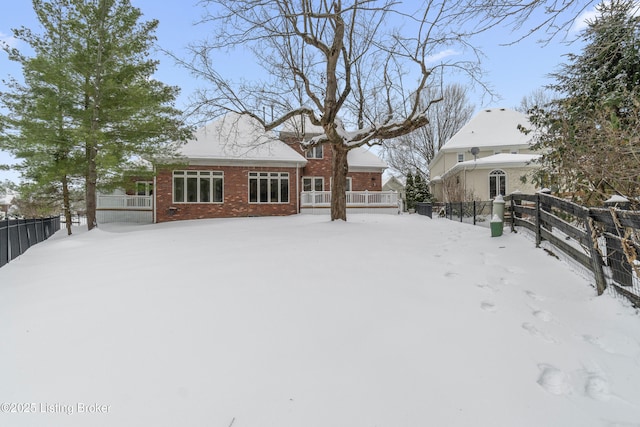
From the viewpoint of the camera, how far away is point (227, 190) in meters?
16.7

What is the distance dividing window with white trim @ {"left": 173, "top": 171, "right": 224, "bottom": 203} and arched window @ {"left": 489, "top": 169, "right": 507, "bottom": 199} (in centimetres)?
1490

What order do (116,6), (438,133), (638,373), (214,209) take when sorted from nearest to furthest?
(638,373) < (116,6) < (214,209) < (438,133)

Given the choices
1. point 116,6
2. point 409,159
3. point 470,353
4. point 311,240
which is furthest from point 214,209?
point 409,159

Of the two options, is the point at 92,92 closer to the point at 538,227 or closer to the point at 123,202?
the point at 123,202

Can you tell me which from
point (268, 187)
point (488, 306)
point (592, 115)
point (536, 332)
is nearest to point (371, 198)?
point (268, 187)

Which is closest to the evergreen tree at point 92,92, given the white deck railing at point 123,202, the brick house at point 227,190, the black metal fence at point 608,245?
the brick house at point 227,190

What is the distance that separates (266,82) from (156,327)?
33.9 feet

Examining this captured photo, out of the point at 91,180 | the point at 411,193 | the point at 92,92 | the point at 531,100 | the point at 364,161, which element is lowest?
the point at 411,193

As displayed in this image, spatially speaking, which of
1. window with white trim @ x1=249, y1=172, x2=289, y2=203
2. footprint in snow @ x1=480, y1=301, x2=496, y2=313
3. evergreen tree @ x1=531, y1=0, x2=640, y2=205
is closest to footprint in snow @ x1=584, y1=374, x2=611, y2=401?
footprint in snow @ x1=480, y1=301, x2=496, y2=313

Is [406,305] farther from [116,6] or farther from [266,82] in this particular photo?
[116,6]

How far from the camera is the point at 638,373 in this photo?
8.04 ft

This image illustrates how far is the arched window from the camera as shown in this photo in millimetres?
18578

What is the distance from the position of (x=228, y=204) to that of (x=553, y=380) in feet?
51.6

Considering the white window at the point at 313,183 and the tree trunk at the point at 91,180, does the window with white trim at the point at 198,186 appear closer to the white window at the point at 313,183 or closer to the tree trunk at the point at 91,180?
the tree trunk at the point at 91,180
